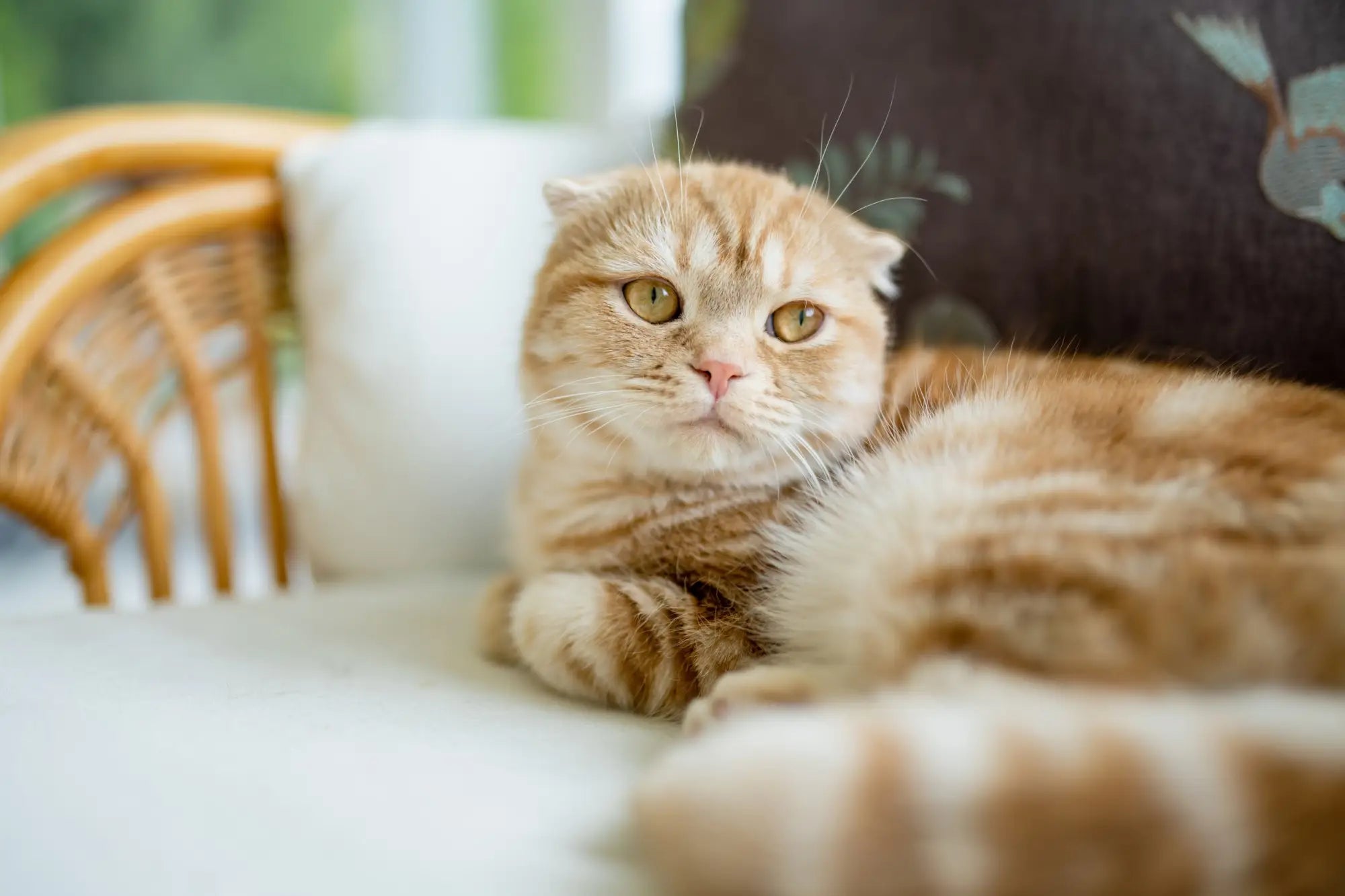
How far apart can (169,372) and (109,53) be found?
1.50 metres

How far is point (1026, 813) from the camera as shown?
0.52m

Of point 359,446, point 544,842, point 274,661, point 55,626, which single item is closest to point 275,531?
point 359,446

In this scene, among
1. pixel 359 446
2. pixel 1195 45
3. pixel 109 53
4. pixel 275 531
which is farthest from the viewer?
pixel 109 53

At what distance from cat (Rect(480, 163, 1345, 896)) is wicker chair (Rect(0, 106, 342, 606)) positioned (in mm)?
680

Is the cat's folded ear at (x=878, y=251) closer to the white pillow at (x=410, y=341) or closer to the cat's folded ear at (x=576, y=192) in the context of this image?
the cat's folded ear at (x=576, y=192)

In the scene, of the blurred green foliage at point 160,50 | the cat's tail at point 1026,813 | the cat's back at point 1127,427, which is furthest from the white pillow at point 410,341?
the blurred green foliage at point 160,50

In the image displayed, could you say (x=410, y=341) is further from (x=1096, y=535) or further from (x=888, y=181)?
(x=1096, y=535)

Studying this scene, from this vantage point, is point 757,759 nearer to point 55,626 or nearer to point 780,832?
point 780,832

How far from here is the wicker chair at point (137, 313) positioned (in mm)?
1360

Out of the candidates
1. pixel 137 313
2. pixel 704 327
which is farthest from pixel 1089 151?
pixel 137 313

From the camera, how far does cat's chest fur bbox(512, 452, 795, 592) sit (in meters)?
1.07

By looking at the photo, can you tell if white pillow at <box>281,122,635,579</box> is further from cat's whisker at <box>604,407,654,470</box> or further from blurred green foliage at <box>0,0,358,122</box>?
blurred green foliage at <box>0,0,358,122</box>

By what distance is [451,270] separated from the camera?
4.98 feet

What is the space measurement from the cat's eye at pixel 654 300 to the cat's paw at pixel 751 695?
42cm
